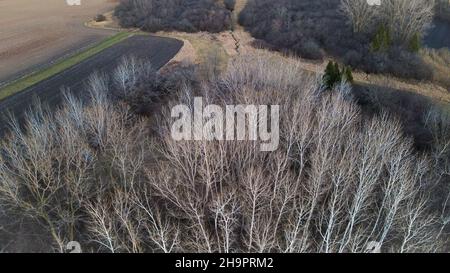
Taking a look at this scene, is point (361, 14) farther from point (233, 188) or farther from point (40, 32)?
point (40, 32)

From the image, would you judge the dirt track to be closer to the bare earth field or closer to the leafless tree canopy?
the bare earth field

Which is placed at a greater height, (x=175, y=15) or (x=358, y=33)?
(x=175, y=15)

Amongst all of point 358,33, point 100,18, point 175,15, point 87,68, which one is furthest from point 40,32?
point 358,33

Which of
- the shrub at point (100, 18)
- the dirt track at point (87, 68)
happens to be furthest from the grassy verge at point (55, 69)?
the shrub at point (100, 18)

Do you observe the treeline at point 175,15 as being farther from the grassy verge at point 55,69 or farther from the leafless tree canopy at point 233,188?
the leafless tree canopy at point 233,188

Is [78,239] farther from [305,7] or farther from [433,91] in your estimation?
[305,7]

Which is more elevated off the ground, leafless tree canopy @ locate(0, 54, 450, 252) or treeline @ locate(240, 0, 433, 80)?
treeline @ locate(240, 0, 433, 80)

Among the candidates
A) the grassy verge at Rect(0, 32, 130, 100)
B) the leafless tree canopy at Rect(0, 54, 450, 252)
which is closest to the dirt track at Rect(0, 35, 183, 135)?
the grassy verge at Rect(0, 32, 130, 100)

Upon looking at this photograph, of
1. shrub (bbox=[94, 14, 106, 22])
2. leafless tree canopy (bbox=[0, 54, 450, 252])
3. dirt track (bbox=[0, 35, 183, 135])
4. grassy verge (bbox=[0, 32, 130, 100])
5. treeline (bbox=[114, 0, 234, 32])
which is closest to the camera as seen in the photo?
leafless tree canopy (bbox=[0, 54, 450, 252])
